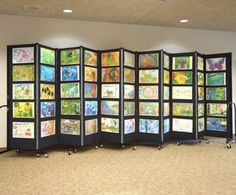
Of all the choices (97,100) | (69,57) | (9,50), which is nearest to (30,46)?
(9,50)

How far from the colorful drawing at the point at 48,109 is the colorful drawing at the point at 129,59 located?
6.20 ft

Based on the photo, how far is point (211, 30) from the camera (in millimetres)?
7645

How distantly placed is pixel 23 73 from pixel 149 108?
292 cm

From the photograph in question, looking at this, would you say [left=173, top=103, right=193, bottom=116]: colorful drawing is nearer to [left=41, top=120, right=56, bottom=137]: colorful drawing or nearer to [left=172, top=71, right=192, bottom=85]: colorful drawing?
[left=172, top=71, right=192, bottom=85]: colorful drawing

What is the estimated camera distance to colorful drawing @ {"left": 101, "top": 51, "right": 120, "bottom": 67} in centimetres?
574

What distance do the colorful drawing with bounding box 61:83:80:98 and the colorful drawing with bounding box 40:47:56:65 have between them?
0.58m

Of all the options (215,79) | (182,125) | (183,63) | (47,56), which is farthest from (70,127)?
(215,79)

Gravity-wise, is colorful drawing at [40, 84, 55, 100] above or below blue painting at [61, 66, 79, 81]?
below

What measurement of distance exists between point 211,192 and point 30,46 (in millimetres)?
4152

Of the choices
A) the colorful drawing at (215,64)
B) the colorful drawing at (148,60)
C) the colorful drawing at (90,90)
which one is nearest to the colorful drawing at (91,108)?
the colorful drawing at (90,90)

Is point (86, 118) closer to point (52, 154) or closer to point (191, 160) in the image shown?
point (52, 154)

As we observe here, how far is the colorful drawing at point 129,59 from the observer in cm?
582

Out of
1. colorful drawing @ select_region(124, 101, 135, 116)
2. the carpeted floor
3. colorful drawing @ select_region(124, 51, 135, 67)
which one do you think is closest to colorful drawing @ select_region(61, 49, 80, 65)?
colorful drawing @ select_region(124, 51, 135, 67)

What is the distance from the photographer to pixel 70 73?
554 centimetres
